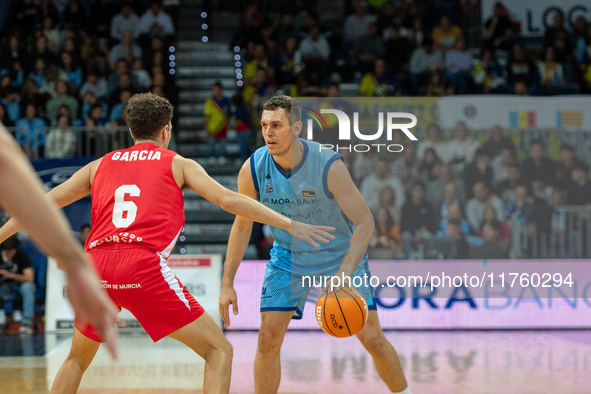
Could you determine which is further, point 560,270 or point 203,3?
point 203,3

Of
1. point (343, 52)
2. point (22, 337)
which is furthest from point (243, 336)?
point (343, 52)

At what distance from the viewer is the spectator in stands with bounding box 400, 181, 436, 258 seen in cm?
794

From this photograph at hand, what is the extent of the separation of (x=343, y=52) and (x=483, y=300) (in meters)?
6.52

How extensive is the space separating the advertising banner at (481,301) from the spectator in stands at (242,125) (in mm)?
3141

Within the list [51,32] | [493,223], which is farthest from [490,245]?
[51,32]

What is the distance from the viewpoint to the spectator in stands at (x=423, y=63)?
12281 millimetres

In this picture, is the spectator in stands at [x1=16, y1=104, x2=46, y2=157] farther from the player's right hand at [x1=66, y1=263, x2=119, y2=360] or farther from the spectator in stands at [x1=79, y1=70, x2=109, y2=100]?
the player's right hand at [x1=66, y1=263, x2=119, y2=360]

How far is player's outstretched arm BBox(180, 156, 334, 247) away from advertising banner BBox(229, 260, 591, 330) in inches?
200

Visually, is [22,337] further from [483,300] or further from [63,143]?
[483,300]

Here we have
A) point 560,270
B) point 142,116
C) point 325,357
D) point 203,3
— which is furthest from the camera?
point 203,3

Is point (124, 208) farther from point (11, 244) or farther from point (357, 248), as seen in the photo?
point (11, 244)

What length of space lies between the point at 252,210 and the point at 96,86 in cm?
975

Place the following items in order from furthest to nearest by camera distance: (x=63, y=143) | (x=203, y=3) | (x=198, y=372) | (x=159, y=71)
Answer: (x=203, y=3) < (x=159, y=71) < (x=63, y=143) < (x=198, y=372)

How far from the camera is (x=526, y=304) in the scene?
28.3 ft
